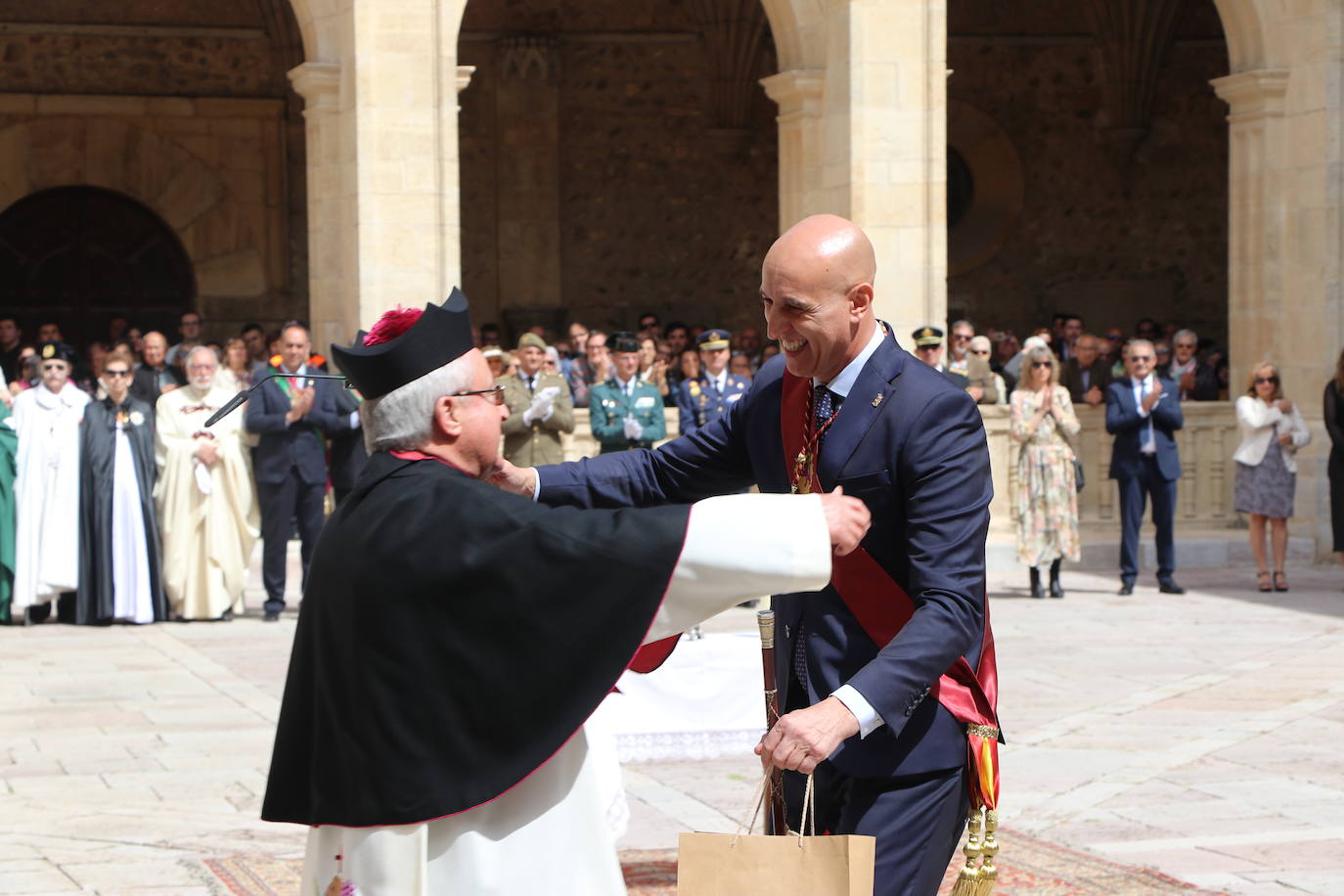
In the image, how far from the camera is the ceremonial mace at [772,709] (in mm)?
3197

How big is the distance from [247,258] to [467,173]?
8.33ft

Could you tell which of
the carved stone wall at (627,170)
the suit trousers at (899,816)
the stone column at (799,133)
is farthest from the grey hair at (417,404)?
the carved stone wall at (627,170)

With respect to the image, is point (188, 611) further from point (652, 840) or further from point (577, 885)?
point (577, 885)

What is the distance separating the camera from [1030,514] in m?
11.4

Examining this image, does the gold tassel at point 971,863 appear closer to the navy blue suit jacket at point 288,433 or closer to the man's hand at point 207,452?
the navy blue suit jacket at point 288,433

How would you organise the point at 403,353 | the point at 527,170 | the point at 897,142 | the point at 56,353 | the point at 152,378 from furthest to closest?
the point at 527,170 < the point at 897,142 < the point at 152,378 < the point at 56,353 < the point at 403,353

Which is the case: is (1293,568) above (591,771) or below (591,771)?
below

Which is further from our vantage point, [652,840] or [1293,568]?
[1293,568]

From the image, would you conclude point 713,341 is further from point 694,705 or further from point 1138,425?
point 694,705

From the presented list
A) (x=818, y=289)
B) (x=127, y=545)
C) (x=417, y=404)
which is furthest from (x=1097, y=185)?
(x=417, y=404)

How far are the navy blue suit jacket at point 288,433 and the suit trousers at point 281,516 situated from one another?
5cm

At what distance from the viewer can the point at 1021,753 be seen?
701 cm

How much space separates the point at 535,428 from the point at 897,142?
139 inches

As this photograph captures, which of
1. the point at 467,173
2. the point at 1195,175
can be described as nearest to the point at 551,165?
the point at 467,173
